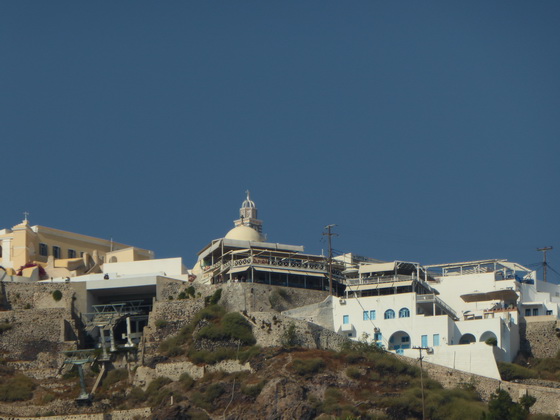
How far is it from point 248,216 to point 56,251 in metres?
16.7

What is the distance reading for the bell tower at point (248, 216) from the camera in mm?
134625

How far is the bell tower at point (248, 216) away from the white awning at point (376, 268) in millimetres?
18623

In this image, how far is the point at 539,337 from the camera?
111875 millimetres

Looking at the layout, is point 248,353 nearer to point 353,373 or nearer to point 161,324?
point 353,373

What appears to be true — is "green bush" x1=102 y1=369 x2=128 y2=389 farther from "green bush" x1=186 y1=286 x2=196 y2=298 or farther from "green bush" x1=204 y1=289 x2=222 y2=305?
"green bush" x1=186 y1=286 x2=196 y2=298

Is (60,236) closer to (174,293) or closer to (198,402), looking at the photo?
(174,293)

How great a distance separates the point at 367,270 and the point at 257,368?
16674 mm

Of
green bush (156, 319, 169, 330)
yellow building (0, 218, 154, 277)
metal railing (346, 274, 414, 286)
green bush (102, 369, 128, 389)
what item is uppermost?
yellow building (0, 218, 154, 277)

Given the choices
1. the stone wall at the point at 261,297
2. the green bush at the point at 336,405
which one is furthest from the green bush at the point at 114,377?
the green bush at the point at 336,405

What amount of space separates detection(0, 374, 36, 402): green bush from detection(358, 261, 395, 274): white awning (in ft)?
87.2

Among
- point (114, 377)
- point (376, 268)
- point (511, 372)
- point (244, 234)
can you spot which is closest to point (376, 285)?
point (376, 268)

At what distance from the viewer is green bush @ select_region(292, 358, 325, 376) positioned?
4023 inches

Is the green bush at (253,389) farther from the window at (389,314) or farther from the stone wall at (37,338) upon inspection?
the stone wall at (37,338)

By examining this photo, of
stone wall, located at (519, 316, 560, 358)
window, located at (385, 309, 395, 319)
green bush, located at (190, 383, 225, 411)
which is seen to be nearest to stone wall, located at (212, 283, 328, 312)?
window, located at (385, 309, 395, 319)
